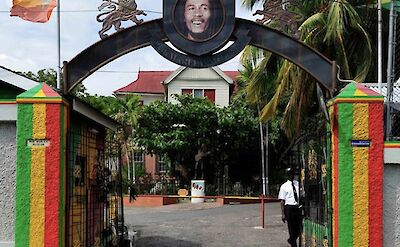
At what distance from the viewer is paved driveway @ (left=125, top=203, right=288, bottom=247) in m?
14.1

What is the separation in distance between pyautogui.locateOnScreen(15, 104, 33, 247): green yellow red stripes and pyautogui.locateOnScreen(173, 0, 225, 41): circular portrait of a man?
2.38 meters

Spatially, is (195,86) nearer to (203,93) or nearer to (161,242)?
(203,93)

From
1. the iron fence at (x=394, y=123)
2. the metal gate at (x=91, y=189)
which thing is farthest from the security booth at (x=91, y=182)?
the iron fence at (x=394, y=123)

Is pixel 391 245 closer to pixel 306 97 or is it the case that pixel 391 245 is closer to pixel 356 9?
pixel 306 97

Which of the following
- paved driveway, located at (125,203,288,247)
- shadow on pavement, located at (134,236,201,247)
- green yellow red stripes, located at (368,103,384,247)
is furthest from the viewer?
paved driveway, located at (125,203,288,247)

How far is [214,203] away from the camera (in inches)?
1057

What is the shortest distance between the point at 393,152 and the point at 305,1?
35.2 ft

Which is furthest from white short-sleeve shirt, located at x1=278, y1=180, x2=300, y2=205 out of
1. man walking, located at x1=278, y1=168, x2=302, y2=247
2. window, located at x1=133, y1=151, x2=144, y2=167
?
window, located at x1=133, y1=151, x2=144, y2=167

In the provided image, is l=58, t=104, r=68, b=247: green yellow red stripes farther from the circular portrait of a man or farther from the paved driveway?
the paved driveway

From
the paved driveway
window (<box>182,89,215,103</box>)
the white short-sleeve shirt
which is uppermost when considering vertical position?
window (<box>182,89,215,103</box>)

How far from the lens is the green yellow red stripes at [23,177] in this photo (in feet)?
25.0

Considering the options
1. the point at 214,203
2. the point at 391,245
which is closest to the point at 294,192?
the point at 391,245

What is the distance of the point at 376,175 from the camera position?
7.77 metres

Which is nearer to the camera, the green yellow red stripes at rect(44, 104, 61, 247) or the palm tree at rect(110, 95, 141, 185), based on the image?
the green yellow red stripes at rect(44, 104, 61, 247)
